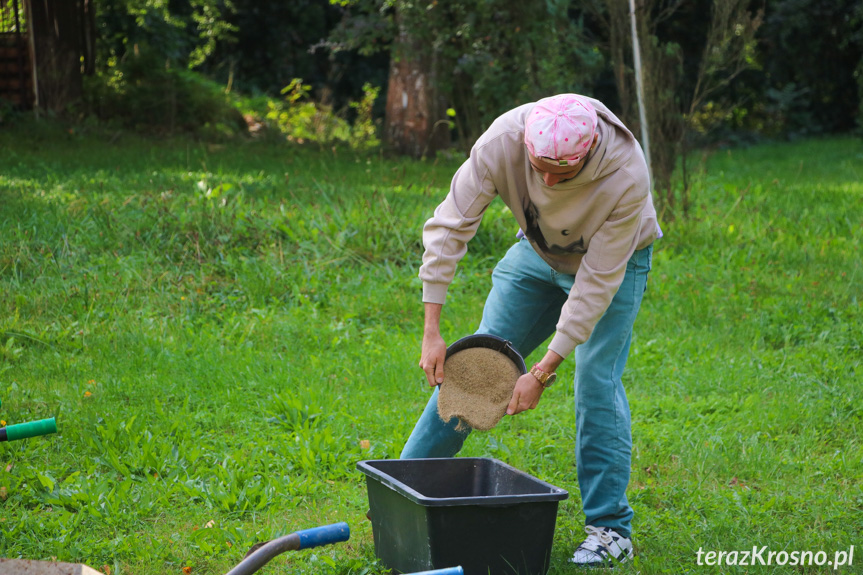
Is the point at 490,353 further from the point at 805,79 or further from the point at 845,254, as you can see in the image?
the point at 805,79

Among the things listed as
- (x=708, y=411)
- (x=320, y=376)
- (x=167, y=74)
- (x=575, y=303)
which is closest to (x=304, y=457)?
(x=320, y=376)

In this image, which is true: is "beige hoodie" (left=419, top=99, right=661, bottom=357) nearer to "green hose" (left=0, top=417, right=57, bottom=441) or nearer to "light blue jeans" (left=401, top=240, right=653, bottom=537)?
"light blue jeans" (left=401, top=240, right=653, bottom=537)

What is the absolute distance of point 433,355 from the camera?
2.88 m

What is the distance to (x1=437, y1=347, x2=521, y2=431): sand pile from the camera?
2.98 m

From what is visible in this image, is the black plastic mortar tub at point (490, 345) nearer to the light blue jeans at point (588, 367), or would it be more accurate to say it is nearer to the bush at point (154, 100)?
the light blue jeans at point (588, 367)

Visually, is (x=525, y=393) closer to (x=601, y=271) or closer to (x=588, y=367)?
(x=588, y=367)

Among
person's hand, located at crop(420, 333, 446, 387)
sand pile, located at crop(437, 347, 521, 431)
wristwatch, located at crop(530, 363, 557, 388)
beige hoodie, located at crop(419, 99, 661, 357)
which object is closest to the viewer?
beige hoodie, located at crop(419, 99, 661, 357)

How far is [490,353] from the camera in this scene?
9.78 ft

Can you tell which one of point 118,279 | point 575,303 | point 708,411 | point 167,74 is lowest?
point 708,411

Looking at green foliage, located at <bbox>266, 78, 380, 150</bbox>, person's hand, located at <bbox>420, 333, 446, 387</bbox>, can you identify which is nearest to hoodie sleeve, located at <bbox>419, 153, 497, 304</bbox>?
person's hand, located at <bbox>420, 333, 446, 387</bbox>

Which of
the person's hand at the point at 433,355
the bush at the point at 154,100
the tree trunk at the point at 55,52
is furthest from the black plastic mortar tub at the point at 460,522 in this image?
the tree trunk at the point at 55,52

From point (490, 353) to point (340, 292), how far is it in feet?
10.1

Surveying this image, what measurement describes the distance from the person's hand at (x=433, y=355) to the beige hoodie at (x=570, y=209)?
14 centimetres

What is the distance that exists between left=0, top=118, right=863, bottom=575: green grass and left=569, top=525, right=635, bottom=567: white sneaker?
3.0 inches
